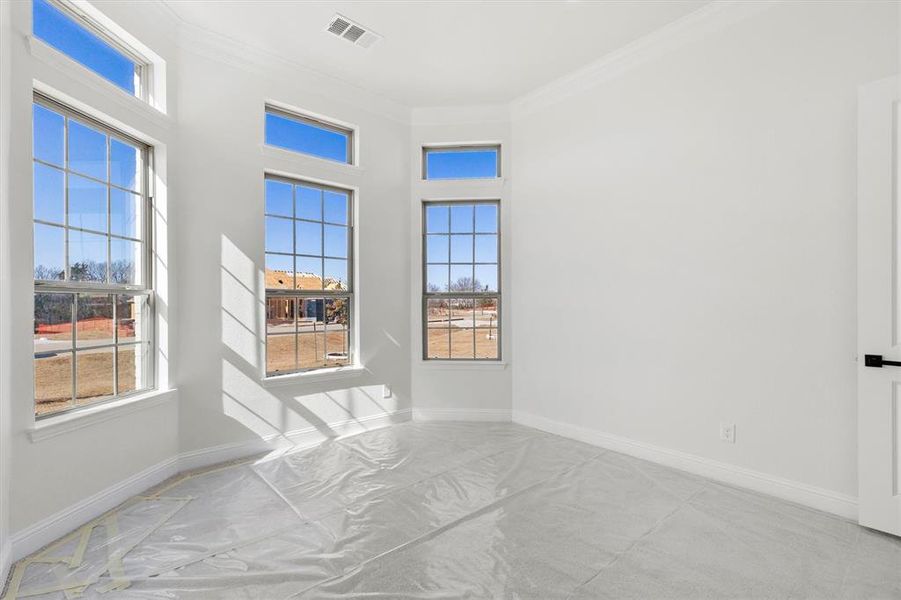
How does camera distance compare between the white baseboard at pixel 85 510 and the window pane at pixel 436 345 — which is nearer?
the white baseboard at pixel 85 510

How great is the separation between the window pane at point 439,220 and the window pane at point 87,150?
8.71 feet

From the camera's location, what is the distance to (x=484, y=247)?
179 inches

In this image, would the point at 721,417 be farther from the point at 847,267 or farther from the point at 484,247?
the point at 484,247

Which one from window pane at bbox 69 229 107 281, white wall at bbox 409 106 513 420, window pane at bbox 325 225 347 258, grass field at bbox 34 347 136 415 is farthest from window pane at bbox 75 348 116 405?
white wall at bbox 409 106 513 420

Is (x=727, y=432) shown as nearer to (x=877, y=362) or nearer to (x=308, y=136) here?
(x=877, y=362)

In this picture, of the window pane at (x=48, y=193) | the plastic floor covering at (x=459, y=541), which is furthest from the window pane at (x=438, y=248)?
the window pane at (x=48, y=193)

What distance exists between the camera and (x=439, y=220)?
4.57 meters

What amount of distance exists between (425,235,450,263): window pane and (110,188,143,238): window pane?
8.05ft

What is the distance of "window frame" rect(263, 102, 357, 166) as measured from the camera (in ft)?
12.3

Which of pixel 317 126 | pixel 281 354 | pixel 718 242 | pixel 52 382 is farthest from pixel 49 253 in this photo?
pixel 718 242

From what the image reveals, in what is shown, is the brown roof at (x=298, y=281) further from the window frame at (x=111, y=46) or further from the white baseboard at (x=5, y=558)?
the white baseboard at (x=5, y=558)

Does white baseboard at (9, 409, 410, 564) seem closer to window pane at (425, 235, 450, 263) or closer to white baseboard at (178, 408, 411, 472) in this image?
white baseboard at (178, 408, 411, 472)

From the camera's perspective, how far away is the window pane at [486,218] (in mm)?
4543

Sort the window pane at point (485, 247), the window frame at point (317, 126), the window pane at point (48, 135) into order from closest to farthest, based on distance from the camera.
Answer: the window pane at point (48, 135) < the window frame at point (317, 126) < the window pane at point (485, 247)
